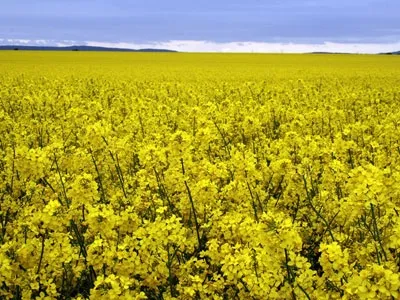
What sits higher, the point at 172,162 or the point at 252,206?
the point at 172,162

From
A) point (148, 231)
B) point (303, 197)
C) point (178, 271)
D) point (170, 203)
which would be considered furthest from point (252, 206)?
point (148, 231)

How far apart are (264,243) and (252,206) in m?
1.73

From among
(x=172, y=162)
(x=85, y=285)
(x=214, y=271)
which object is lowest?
(x=85, y=285)

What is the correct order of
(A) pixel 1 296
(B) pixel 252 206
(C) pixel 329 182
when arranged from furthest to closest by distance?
1. (C) pixel 329 182
2. (B) pixel 252 206
3. (A) pixel 1 296

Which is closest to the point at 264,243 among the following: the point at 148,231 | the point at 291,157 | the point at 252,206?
the point at 148,231

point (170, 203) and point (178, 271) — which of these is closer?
point (178, 271)

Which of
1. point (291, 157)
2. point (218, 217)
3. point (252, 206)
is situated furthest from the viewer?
point (291, 157)

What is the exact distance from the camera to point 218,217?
4359 millimetres

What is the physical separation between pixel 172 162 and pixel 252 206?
1.00 metres

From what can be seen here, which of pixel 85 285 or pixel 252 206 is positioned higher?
pixel 252 206

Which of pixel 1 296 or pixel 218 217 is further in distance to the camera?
pixel 218 217

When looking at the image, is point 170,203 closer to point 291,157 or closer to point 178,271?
point 178,271

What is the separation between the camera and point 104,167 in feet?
21.4

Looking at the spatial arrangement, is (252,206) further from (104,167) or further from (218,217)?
(104,167)
